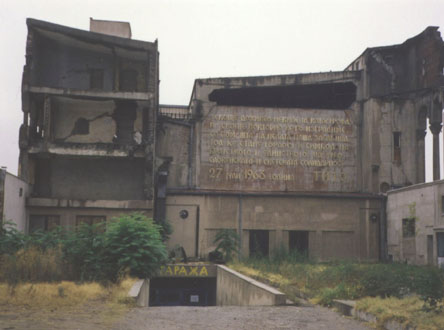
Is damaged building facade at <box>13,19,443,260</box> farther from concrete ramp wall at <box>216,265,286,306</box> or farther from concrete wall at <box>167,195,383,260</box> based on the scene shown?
concrete ramp wall at <box>216,265,286,306</box>

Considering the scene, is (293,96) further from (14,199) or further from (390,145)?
(14,199)

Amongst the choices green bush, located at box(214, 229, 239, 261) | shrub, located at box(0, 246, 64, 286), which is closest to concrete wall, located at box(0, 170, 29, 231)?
shrub, located at box(0, 246, 64, 286)

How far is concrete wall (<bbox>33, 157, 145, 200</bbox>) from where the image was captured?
1075 inches

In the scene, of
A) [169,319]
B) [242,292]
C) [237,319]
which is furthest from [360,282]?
[169,319]

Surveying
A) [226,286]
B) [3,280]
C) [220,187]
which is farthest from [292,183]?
[3,280]

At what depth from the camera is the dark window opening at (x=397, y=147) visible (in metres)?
29.3

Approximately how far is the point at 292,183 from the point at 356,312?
61.7 ft

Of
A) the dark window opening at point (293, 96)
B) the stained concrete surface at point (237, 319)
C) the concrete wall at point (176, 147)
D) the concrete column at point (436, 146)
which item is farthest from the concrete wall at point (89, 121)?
the stained concrete surface at point (237, 319)

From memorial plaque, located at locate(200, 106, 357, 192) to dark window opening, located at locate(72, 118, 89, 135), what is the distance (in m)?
6.18

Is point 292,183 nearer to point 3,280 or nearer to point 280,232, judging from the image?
point 280,232

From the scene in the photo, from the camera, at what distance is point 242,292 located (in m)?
16.2

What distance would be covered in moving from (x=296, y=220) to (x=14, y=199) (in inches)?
547

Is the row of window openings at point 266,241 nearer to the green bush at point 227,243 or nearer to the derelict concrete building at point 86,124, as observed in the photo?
the green bush at point 227,243

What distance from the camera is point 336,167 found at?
29531 millimetres
